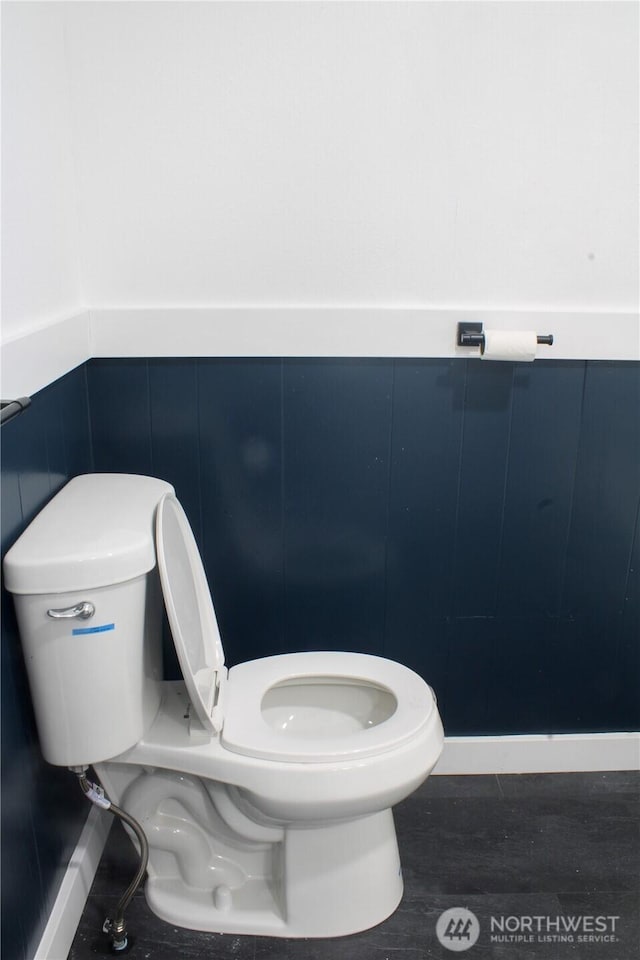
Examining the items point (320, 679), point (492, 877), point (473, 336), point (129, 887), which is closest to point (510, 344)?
point (473, 336)

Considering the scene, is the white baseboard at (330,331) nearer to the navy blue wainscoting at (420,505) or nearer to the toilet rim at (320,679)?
the navy blue wainscoting at (420,505)

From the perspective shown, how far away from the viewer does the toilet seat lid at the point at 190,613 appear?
1457mm

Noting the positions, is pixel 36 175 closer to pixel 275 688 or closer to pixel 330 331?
pixel 330 331

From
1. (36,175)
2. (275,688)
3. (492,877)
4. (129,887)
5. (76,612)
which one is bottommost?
(492,877)

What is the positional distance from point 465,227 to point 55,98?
81 cm

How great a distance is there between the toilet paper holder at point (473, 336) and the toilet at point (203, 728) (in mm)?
668

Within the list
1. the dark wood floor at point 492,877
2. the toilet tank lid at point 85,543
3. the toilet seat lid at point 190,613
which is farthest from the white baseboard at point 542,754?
the toilet tank lid at point 85,543

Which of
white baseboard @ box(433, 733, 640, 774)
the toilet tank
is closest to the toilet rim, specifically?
the toilet tank

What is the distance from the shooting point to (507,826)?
6.35 feet

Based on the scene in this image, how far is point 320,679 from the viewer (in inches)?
69.9

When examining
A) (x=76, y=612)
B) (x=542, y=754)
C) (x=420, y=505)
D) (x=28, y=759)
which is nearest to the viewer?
(x=76, y=612)

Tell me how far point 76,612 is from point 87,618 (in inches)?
1.0

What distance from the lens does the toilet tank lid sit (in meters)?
1.32
